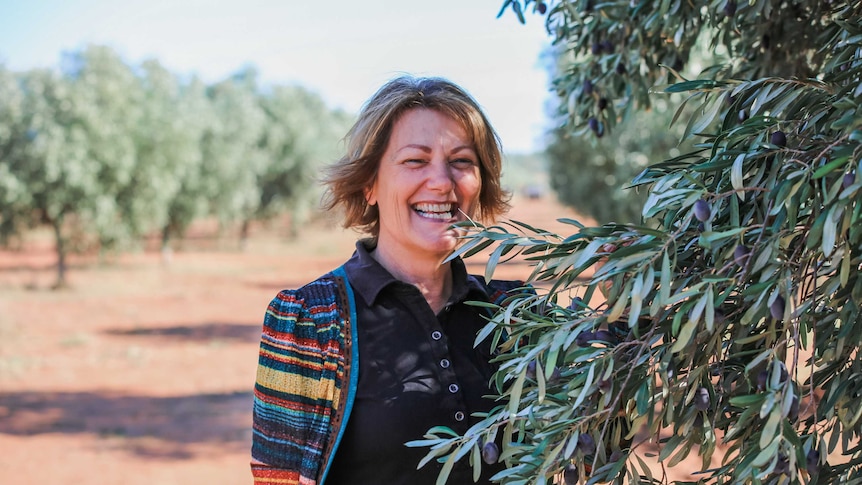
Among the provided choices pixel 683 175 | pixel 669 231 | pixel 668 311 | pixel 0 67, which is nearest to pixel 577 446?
pixel 668 311

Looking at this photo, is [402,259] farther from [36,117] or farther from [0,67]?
[0,67]

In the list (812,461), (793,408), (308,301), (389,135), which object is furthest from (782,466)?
(389,135)

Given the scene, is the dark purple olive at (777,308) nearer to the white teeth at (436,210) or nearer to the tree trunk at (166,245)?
the white teeth at (436,210)

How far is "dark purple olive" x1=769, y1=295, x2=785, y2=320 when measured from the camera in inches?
54.1

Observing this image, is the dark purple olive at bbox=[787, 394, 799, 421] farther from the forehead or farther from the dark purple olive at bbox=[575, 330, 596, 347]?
the forehead

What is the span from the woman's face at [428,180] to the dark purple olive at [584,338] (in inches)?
31.4

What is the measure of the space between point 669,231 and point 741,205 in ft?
0.67

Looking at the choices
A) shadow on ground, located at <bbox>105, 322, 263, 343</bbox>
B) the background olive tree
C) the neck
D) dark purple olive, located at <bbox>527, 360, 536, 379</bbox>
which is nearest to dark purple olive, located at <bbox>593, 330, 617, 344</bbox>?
the background olive tree

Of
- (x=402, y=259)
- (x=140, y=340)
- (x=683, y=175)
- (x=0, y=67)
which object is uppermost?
(x=0, y=67)

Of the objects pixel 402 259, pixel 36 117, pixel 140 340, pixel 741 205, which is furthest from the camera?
pixel 36 117

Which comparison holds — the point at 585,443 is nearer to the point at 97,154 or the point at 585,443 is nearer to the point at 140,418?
the point at 140,418

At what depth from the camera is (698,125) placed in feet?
5.72

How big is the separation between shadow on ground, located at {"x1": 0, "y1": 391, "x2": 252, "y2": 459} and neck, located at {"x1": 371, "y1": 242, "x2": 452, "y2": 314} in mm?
7936

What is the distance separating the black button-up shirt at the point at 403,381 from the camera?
2309 millimetres
